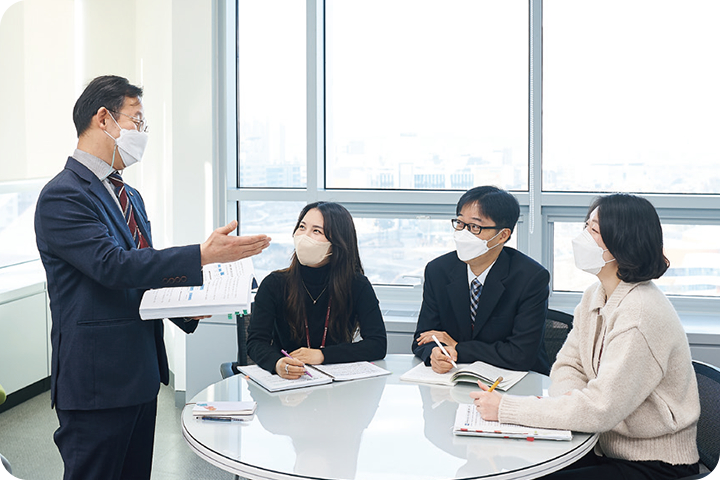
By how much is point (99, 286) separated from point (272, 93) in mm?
2528

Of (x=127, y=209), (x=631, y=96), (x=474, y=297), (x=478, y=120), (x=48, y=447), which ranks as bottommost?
(x=48, y=447)

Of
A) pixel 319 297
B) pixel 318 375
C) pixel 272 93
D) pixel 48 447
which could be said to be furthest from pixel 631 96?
pixel 48 447

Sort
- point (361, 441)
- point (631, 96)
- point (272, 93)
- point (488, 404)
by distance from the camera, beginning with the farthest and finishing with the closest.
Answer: point (272, 93) < point (631, 96) < point (488, 404) < point (361, 441)

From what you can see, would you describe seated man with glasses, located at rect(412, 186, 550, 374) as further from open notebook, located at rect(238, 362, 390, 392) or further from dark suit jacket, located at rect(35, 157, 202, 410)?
dark suit jacket, located at rect(35, 157, 202, 410)

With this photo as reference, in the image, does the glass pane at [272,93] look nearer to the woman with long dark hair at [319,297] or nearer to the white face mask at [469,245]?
the woman with long dark hair at [319,297]

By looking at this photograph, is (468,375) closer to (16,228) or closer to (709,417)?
(709,417)

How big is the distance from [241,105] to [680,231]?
2.65 m

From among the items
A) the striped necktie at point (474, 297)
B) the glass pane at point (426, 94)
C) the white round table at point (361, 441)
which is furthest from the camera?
the glass pane at point (426, 94)

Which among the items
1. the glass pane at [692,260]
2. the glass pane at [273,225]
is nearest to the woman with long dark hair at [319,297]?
the glass pane at [273,225]

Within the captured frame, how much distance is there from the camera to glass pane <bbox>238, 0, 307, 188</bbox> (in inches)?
167

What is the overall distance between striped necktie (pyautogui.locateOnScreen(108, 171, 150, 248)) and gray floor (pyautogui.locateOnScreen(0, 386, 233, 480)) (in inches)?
60.9

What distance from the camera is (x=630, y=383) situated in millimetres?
1919

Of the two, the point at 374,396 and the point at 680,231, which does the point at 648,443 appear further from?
the point at 680,231

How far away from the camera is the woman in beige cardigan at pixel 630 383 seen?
1.92 meters
